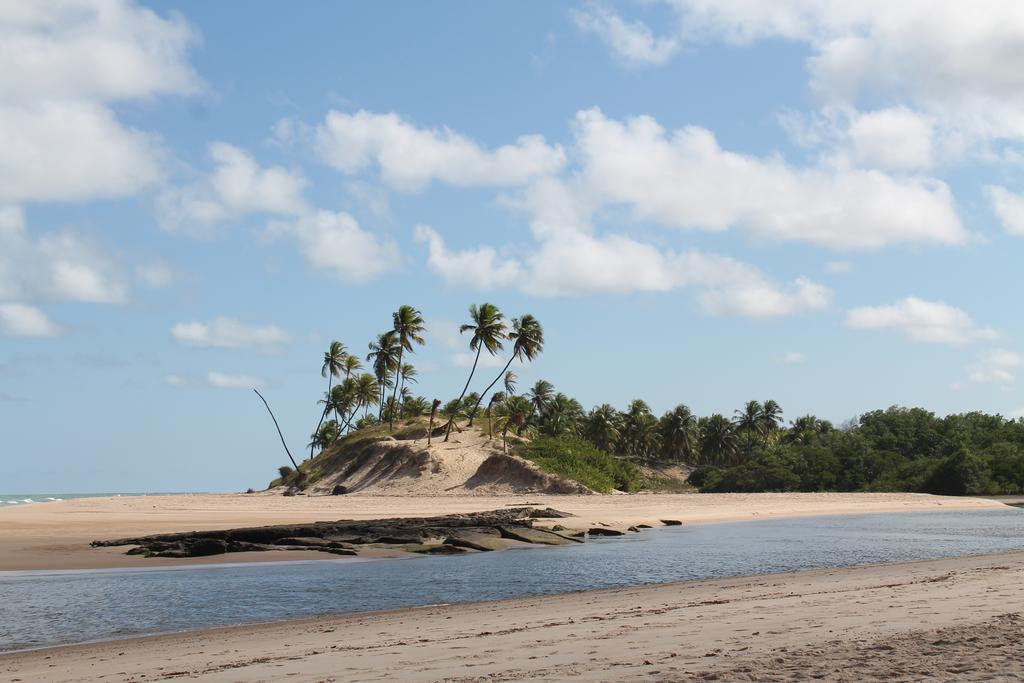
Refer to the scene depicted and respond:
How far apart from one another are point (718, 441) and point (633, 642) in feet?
357

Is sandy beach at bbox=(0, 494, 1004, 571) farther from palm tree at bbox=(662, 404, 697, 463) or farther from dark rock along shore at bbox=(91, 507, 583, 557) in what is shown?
palm tree at bbox=(662, 404, 697, 463)

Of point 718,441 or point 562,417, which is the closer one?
point 562,417

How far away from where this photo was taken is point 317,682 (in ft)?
30.3

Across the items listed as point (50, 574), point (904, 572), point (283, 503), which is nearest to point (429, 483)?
point (283, 503)

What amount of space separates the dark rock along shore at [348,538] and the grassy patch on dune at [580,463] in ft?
89.5

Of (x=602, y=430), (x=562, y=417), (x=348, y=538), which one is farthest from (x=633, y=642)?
(x=602, y=430)

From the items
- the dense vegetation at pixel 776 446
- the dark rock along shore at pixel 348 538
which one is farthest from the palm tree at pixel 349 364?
the dark rock along shore at pixel 348 538

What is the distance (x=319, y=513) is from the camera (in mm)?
46188

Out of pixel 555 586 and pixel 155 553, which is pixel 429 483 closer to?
pixel 155 553

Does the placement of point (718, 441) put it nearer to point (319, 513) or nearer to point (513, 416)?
point (513, 416)

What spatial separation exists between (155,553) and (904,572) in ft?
70.3

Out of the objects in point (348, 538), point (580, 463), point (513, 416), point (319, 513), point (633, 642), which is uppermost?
point (513, 416)

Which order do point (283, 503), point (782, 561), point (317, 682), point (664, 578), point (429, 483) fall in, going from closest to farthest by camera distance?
point (317, 682)
point (664, 578)
point (782, 561)
point (283, 503)
point (429, 483)

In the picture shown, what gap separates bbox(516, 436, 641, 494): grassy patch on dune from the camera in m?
63.2
